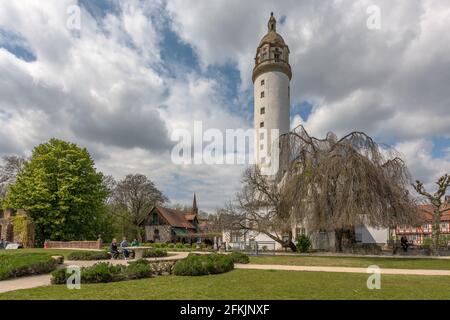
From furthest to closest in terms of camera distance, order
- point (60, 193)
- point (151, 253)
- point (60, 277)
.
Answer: point (60, 193), point (151, 253), point (60, 277)

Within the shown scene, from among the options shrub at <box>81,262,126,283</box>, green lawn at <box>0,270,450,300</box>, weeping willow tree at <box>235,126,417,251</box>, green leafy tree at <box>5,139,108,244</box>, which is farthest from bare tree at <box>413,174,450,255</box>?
green leafy tree at <box>5,139,108,244</box>

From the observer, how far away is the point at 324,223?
773 inches

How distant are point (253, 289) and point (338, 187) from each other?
43.1 feet

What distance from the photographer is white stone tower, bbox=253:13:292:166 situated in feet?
145

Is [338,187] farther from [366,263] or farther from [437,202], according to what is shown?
[437,202]

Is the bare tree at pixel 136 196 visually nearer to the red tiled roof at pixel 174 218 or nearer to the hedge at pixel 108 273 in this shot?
the red tiled roof at pixel 174 218

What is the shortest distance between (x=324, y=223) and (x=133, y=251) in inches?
500

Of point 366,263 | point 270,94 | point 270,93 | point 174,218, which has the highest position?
point 270,93

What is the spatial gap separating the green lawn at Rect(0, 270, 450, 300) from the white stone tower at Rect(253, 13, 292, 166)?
32649 mm

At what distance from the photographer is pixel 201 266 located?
12.1 metres

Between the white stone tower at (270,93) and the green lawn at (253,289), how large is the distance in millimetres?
32649

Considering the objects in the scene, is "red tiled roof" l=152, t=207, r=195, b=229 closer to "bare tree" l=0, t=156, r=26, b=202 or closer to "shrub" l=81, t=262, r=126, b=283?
"bare tree" l=0, t=156, r=26, b=202

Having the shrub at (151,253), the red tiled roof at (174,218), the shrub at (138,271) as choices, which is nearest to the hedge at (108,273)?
the shrub at (138,271)

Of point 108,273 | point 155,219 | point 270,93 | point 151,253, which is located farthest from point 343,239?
point 155,219
